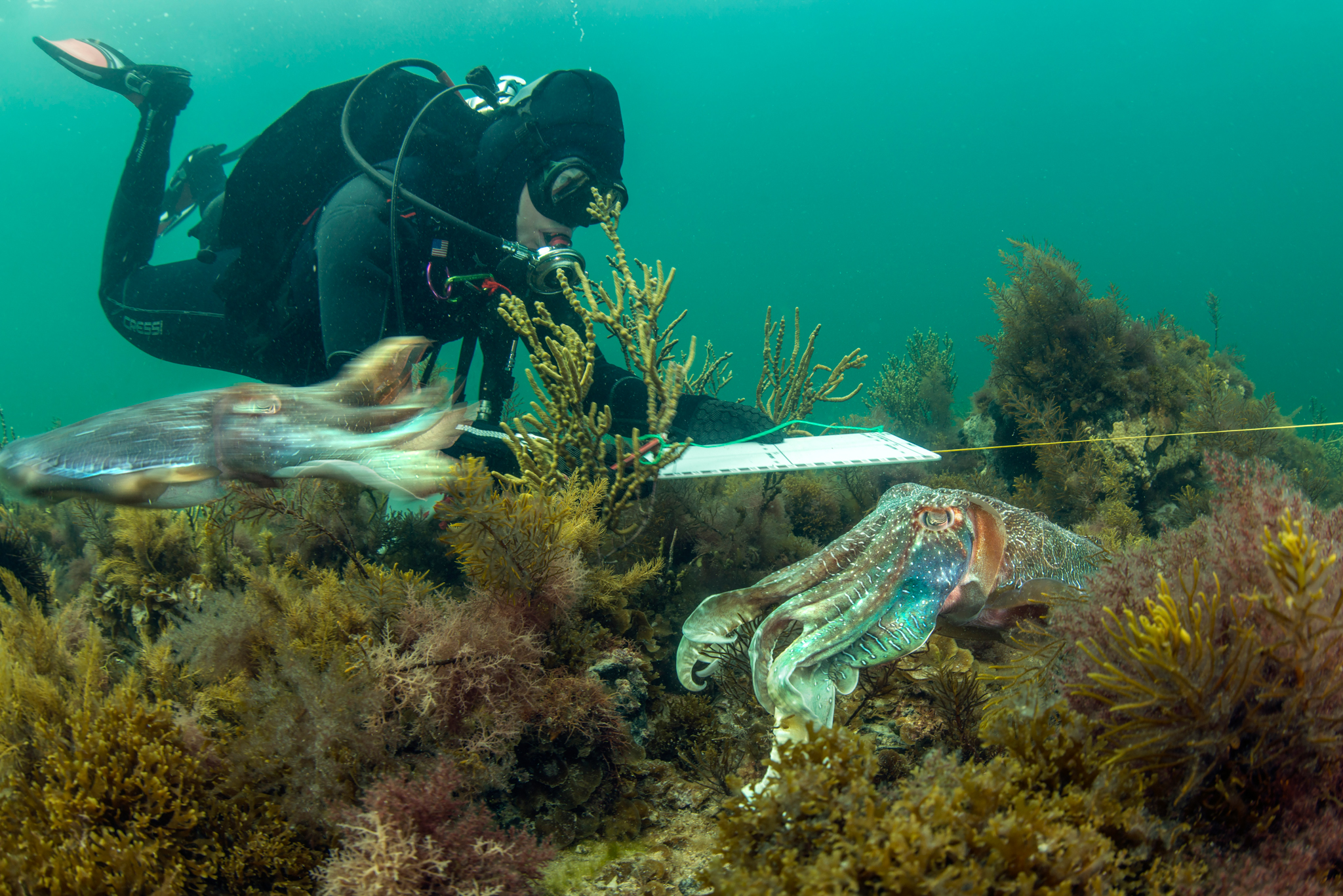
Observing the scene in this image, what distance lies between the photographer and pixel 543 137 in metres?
4.60

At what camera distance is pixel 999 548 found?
2600 millimetres

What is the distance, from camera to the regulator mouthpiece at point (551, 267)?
4.05m

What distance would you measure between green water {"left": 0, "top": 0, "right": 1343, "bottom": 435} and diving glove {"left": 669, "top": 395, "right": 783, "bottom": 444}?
8149 centimetres

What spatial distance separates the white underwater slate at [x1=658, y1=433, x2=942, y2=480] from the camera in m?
3.70

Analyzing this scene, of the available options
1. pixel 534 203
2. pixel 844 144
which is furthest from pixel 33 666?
pixel 844 144

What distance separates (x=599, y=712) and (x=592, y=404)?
189 centimetres

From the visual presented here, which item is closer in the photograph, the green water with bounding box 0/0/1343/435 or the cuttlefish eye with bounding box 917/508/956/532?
the cuttlefish eye with bounding box 917/508/956/532

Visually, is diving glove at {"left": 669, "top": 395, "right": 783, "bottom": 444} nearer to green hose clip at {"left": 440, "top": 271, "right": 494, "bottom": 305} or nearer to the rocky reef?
the rocky reef

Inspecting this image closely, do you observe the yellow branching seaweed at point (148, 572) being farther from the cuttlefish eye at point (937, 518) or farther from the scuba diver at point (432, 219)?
the cuttlefish eye at point (937, 518)

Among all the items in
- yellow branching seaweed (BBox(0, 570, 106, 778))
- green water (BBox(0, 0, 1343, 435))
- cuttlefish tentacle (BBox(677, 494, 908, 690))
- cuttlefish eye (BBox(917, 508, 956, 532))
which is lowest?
yellow branching seaweed (BBox(0, 570, 106, 778))

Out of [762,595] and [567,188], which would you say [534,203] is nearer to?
[567,188]

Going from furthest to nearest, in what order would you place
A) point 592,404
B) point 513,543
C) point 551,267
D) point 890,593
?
point 551,267
point 592,404
point 513,543
point 890,593

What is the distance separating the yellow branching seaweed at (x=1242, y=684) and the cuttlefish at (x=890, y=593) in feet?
2.77

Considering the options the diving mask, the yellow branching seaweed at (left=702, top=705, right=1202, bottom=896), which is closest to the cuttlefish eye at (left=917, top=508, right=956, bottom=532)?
the yellow branching seaweed at (left=702, top=705, right=1202, bottom=896)
